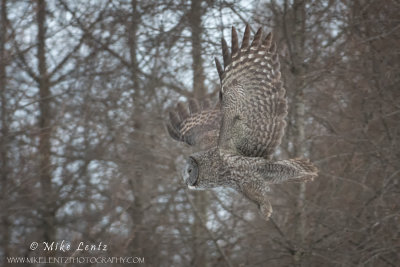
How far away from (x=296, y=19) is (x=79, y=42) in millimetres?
3204

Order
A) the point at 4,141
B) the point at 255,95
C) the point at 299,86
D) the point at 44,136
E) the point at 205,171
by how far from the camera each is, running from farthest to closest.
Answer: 1. the point at 44,136
2. the point at 4,141
3. the point at 299,86
4. the point at 255,95
5. the point at 205,171

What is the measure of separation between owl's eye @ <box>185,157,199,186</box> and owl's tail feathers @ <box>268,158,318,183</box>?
719mm

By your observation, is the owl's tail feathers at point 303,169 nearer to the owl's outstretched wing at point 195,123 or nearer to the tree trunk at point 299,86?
the tree trunk at point 299,86

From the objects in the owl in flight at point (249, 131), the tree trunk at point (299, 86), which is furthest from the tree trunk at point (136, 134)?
the tree trunk at point (299, 86)

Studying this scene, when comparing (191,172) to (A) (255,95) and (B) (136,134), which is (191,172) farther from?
(B) (136,134)

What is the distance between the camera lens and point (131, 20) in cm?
661

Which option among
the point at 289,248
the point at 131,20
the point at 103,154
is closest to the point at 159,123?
the point at 103,154

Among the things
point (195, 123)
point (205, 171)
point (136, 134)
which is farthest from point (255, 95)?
point (136, 134)

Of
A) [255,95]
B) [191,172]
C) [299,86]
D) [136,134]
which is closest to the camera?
[191,172]

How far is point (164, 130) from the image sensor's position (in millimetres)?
6340

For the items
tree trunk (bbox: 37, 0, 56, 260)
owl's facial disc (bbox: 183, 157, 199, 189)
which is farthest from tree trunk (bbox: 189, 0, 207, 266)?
tree trunk (bbox: 37, 0, 56, 260)

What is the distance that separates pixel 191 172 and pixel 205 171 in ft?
0.58

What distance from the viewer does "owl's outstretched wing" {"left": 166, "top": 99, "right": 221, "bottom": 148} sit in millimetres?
5164

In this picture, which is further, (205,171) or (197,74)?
(197,74)
